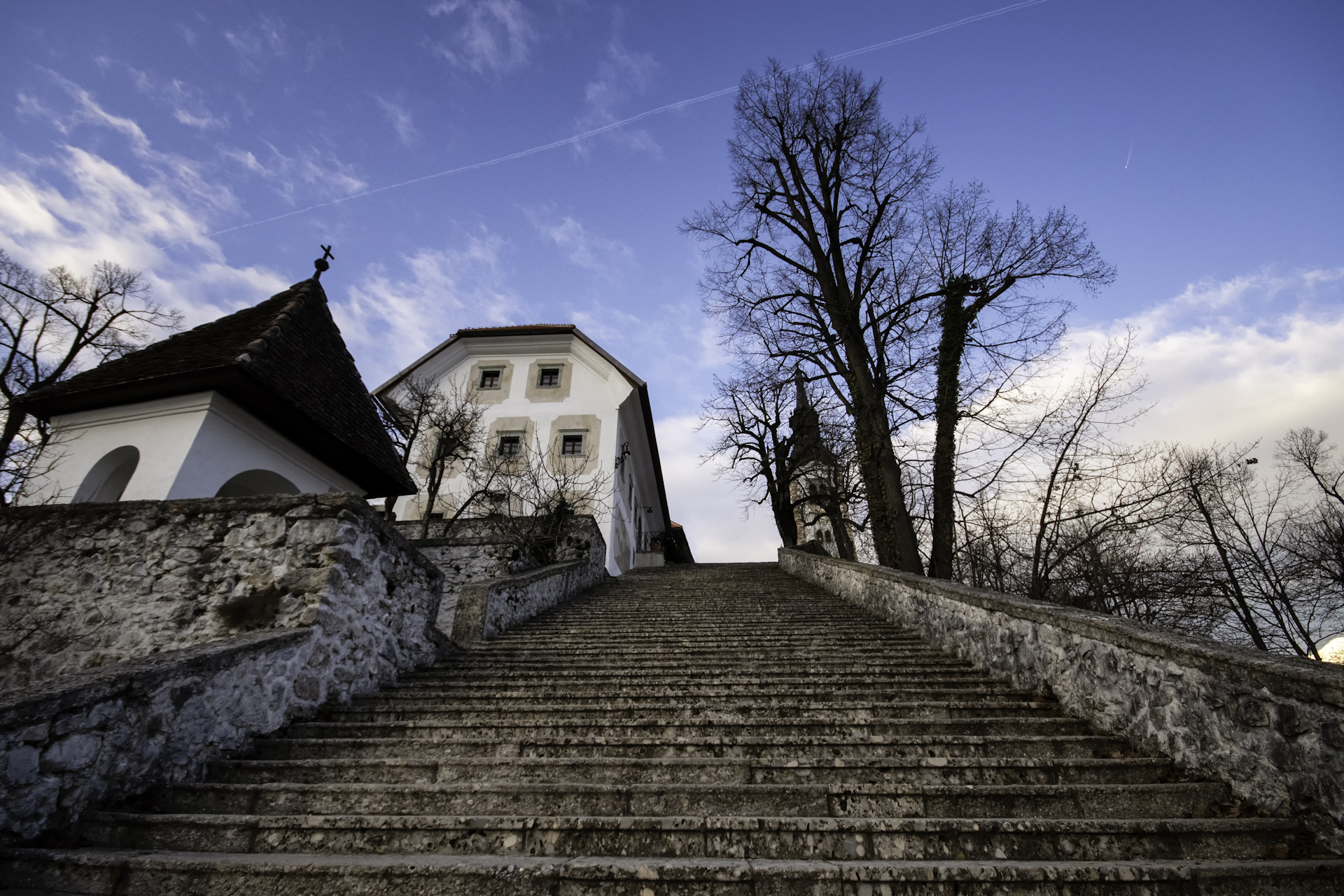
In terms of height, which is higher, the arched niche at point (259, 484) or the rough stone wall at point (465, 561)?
the arched niche at point (259, 484)

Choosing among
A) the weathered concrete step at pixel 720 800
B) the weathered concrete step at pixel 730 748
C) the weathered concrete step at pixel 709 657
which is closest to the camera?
the weathered concrete step at pixel 720 800

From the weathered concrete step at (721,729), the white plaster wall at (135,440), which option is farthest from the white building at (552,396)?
the weathered concrete step at (721,729)

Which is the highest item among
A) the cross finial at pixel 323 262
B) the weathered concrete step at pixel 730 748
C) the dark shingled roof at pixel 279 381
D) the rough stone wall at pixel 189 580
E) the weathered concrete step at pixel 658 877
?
the cross finial at pixel 323 262

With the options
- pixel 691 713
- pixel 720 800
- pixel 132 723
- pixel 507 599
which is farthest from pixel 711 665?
pixel 132 723

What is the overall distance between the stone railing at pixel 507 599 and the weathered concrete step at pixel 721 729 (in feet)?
8.60

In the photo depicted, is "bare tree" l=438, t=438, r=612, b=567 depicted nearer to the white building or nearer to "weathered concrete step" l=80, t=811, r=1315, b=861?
the white building

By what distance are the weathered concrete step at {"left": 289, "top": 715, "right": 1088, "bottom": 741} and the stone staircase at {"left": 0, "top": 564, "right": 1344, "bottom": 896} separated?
0.05 feet

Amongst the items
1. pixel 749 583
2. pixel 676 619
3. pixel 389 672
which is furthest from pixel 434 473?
pixel 389 672

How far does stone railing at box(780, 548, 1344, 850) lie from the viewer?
2463mm

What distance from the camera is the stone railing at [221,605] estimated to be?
3.53 m

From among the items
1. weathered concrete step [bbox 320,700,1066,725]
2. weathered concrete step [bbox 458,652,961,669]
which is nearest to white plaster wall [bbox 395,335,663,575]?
weathered concrete step [bbox 458,652,961,669]

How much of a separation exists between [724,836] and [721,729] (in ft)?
4.20

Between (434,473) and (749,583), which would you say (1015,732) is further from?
(434,473)

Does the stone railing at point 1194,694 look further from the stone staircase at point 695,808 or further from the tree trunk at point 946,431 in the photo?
the tree trunk at point 946,431
